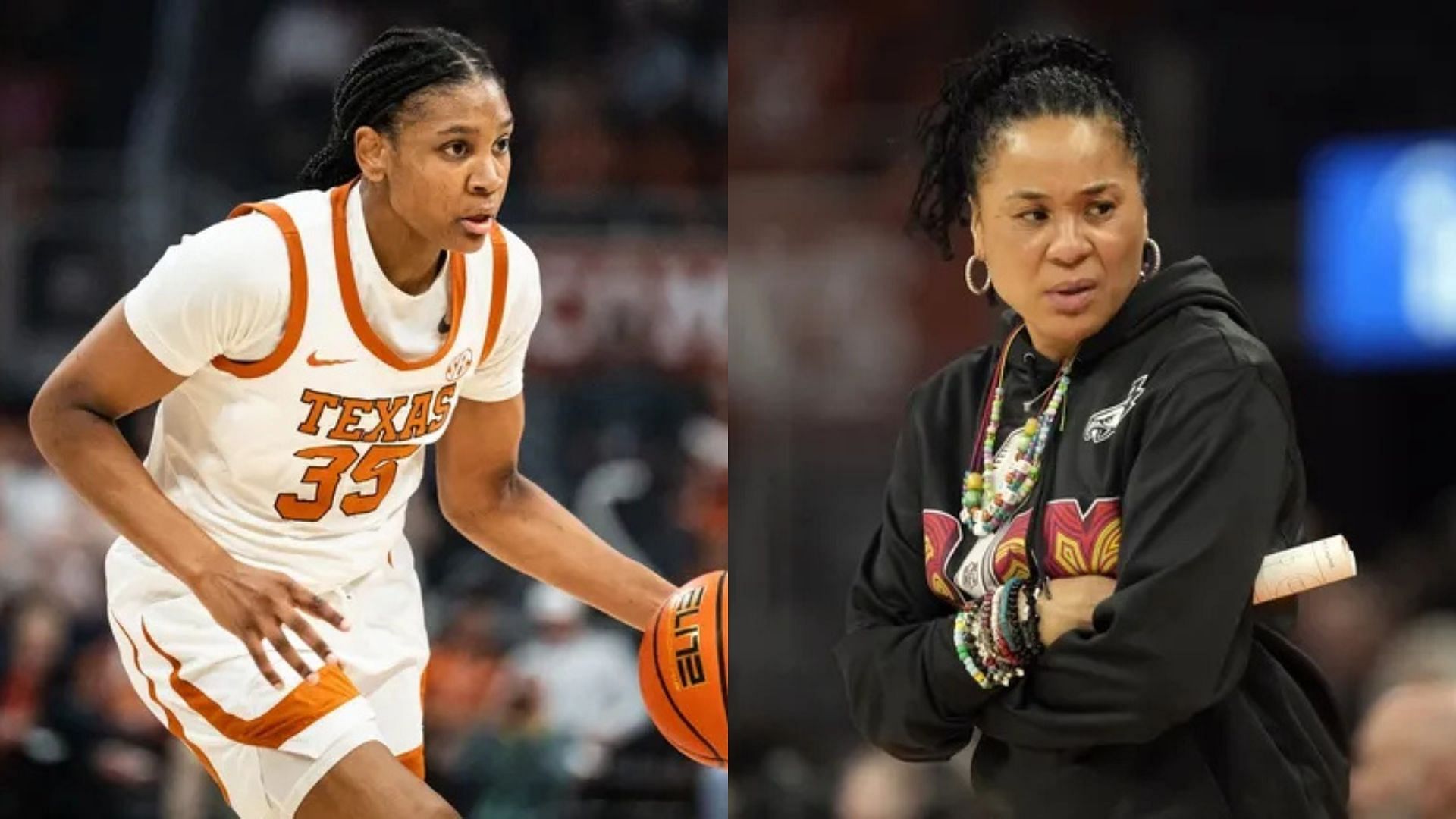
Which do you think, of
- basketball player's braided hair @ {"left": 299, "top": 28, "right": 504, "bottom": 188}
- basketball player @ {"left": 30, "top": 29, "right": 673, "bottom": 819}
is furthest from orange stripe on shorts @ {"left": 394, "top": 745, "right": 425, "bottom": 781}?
basketball player's braided hair @ {"left": 299, "top": 28, "right": 504, "bottom": 188}

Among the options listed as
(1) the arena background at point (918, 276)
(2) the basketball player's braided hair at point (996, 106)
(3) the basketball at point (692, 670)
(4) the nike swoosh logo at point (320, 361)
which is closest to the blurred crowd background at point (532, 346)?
(1) the arena background at point (918, 276)

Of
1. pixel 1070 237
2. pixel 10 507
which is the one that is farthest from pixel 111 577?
pixel 10 507

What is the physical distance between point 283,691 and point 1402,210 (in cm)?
190

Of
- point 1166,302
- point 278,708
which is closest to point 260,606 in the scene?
point 278,708

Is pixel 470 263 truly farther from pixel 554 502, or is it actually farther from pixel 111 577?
pixel 111 577

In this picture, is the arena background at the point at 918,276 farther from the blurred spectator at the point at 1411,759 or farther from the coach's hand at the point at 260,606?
the blurred spectator at the point at 1411,759

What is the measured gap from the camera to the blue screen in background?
10.5 feet

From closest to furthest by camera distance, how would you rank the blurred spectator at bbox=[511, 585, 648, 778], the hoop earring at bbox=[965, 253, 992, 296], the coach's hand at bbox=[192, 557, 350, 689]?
the hoop earring at bbox=[965, 253, 992, 296]
the coach's hand at bbox=[192, 557, 350, 689]
the blurred spectator at bbox=[511, 585, 648, 778]

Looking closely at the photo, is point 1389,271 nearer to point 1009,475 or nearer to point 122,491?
point 1009,475

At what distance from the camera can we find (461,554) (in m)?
3.72

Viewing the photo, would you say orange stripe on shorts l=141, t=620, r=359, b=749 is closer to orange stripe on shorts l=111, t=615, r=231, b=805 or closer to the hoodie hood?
orange stripe on shorts l=111, t=615, r=231, b=805

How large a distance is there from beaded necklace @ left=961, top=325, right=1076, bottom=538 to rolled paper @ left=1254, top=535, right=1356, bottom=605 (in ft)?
0.89

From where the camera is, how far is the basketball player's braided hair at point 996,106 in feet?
6.84

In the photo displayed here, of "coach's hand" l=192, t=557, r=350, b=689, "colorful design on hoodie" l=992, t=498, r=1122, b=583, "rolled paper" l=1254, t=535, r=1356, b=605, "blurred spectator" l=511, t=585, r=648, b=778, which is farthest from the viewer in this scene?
"blurred spectator" l=511, t=585, r=648, b=778
